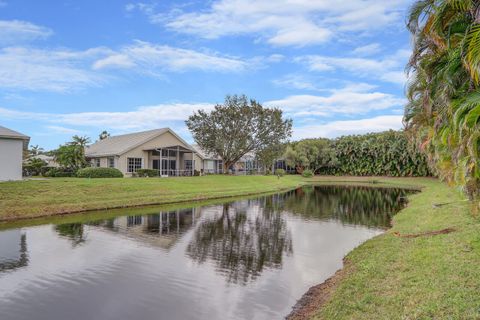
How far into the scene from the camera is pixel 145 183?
1134 inches

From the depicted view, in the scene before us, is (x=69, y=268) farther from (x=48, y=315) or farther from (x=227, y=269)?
(x=227, y=269)

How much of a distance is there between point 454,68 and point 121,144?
40.4 meters

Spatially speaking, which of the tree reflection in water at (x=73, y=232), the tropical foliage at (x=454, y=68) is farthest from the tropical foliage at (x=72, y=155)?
the tropical foliage at (x=454, y=68)

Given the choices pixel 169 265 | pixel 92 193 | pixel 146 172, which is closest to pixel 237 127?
pixel 146 172

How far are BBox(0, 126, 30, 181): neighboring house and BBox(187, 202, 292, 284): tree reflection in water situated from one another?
1363 cm

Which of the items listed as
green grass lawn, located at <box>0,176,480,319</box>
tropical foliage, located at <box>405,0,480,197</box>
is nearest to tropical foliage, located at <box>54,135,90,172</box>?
green grass lawn, located at <box>0,176,480,319</box>

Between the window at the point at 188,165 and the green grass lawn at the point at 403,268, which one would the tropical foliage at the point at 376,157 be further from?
the green grass lawn at the point at 403,268

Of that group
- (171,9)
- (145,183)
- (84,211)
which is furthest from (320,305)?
(145,183)

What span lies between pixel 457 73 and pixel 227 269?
7629mm

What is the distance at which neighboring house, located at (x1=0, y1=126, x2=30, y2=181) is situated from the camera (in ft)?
74.3

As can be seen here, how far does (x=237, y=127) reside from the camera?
44.8 m

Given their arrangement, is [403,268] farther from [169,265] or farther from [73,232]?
[73,232]

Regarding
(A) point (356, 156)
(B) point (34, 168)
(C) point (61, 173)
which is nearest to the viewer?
(C) point (61, 173)

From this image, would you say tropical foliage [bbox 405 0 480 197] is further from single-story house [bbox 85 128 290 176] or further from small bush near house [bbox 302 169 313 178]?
small bush near house [bbox 302 169 313 178]
